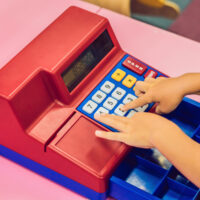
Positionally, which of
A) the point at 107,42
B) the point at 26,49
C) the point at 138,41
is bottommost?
the point at 26,49

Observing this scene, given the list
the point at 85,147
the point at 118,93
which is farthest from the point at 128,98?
the point at 85,147

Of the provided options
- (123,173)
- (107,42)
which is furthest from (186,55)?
(123,173)

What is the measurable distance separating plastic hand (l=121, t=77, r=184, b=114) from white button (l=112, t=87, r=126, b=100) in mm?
23

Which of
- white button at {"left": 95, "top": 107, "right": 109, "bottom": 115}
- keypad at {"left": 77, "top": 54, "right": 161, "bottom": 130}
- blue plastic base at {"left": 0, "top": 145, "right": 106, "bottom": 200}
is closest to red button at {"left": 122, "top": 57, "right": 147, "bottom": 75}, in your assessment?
keypad at {"left": 77, "top": 54, "right": 161, "bottom": 130}

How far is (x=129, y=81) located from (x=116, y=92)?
0.04m

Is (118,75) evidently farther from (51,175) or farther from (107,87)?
(51,175)

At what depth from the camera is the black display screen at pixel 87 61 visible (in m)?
0.56

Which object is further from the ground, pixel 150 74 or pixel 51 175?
pixel 150 74

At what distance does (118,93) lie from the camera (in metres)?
0.59

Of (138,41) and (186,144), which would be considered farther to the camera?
(138,41)

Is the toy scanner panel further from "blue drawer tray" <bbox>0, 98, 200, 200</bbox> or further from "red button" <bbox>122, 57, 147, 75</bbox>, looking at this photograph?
"red button" <bbox>122, 57, 147, 75</bbox>

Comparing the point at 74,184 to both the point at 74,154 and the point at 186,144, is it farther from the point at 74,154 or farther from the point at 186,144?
the point at 186,144

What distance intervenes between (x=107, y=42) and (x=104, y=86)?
3.6 inches

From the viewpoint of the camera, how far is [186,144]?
50cm
